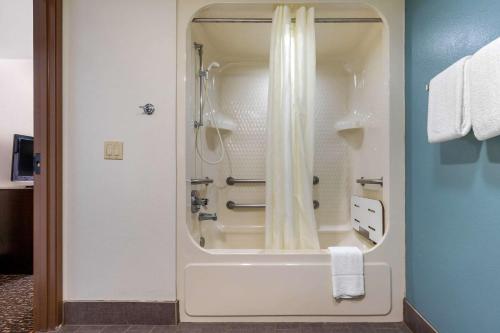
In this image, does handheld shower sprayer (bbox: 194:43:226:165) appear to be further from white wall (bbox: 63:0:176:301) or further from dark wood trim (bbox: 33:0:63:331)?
dark wood trim (bbox: 33:0:63:331)

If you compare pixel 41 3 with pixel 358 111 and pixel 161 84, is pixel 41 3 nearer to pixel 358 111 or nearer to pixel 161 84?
pixel 161 84

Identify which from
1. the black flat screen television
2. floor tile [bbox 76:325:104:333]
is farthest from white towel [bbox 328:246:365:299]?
the black flat screen television

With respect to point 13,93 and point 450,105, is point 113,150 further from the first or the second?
point 13,93

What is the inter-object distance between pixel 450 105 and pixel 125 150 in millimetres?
1524

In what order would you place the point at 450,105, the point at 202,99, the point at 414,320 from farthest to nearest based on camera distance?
the point at 202,99 → the point at 414,320 → the point at 450,105

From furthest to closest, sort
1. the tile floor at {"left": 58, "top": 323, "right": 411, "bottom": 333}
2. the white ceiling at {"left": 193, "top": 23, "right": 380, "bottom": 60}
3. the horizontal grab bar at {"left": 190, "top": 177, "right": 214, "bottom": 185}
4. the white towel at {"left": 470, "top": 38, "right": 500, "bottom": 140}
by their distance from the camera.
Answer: the white ceiling at {"left": 193, "top": 23, "right": 380, "bottom": 60}, the horizontal grab bar at {"left": 190, "top": 177, "right": 214, "bottom": 185}, the tile floor at {"left": 58, "top": 323, "right": 411, "bottom": 333}, the white towel at {"left": 470, "top": 38, "right": 500, "bottom": 140}

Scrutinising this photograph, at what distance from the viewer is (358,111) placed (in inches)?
88.7

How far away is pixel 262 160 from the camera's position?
2.48 m

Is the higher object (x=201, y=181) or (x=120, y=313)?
(x=201, y=181)

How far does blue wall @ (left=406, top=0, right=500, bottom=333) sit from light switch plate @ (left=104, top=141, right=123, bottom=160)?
1553 mm

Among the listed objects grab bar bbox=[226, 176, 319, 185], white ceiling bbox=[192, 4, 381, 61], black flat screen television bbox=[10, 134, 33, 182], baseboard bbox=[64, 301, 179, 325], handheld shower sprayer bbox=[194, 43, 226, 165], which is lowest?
baseboard bbox=[64, 301, 179, 325]

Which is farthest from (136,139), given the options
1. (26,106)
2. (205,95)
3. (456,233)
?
(26,106)

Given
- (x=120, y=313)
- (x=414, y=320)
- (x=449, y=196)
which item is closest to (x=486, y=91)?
(x=449, y=196)

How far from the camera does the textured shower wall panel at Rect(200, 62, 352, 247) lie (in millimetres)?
2438
